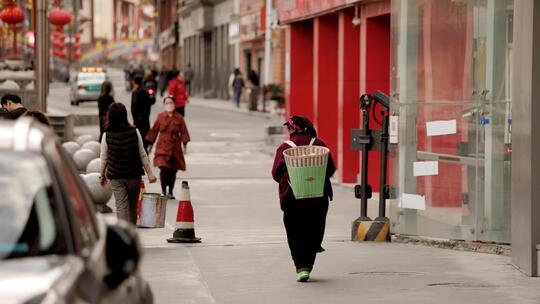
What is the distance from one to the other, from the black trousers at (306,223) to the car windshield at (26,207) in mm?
7508

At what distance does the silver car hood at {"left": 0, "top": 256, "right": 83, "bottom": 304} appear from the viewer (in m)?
4.87

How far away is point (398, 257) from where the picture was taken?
1495 centimetres

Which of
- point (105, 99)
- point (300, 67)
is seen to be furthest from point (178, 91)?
point (105, 99)

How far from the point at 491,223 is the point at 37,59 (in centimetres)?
1716

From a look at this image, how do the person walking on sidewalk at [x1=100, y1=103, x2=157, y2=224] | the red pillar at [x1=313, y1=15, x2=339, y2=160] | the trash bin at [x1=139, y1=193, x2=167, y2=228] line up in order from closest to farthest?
1. the person walking on sidewalk at [x1=100, y1=103, x2=157, y2=224]
2. the trash bin at [x1=139, y1=193, x2=167, y2=228]
3. the red pillar at [x1=313, y1=15, x2=339, y2=160]

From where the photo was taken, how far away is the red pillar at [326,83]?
27594mm

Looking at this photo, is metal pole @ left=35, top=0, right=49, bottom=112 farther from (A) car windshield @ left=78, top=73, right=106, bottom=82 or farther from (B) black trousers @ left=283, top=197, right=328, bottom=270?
(A) car windshield @ left=78, top=73, right=106, bottom=82

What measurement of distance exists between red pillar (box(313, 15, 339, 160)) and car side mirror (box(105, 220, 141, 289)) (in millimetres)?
21740

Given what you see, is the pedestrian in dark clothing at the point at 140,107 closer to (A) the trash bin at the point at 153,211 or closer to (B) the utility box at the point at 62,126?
(B) the utility box at the point at 62,126

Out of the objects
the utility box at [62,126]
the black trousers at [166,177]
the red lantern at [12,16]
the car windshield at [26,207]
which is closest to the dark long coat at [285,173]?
the car windshield at [26,207]

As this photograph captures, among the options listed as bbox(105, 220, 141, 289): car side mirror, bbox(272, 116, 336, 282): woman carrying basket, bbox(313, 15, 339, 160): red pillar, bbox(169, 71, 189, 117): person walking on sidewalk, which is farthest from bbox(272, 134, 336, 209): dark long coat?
bbox(169, 71, 189, 117): person walking on sidewalk

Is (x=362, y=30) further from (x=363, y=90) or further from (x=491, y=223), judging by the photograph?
(x=491, y=223)

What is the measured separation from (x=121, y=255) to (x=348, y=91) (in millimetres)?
19793

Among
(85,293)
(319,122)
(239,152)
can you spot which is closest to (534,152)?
(85,293)
